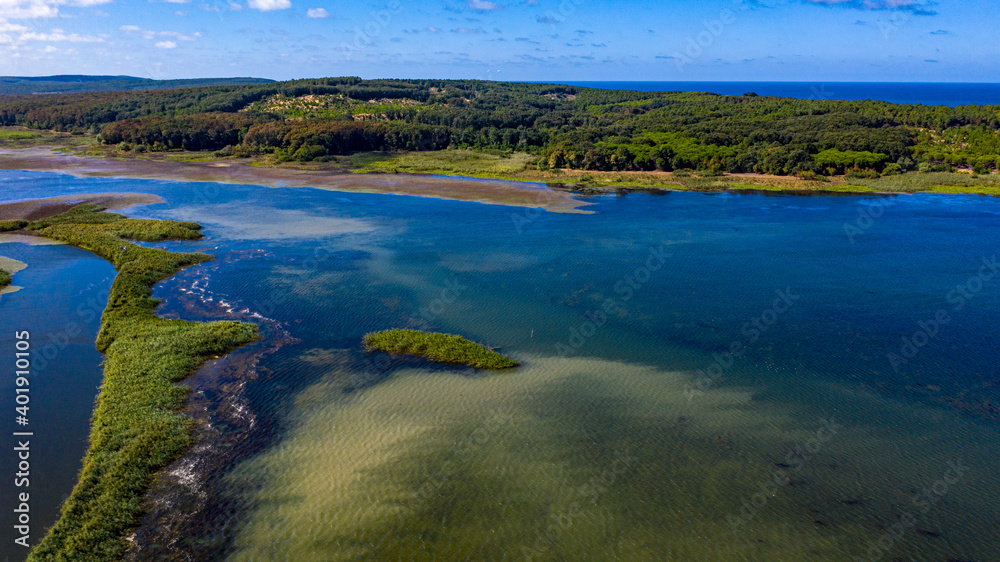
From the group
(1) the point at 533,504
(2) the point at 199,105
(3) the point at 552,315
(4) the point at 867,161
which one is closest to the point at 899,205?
(4) the point at 867,161

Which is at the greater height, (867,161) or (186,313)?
(867,161)

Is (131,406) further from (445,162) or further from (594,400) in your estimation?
(445,162)

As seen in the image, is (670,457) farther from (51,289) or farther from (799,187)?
(799,187)

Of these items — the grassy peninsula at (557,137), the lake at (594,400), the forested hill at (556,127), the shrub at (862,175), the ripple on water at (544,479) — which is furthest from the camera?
the forested hill at (556,127)

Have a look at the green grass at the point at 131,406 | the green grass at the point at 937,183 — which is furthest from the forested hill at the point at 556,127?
the green grass at the point at 131,406

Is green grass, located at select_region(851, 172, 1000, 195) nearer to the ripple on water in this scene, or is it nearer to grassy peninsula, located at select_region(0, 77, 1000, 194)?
grassy peninsula, located at select_region(0, 77, 1000, 194)

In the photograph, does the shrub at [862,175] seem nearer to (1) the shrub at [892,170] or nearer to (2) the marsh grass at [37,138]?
(1) the shrub at [892,170]

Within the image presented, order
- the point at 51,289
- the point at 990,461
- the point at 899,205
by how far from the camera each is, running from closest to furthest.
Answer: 1. the point at 990,461
2. the point at 51,289
3. the point at 899,205
